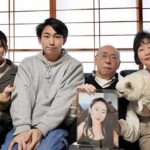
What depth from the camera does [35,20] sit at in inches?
146

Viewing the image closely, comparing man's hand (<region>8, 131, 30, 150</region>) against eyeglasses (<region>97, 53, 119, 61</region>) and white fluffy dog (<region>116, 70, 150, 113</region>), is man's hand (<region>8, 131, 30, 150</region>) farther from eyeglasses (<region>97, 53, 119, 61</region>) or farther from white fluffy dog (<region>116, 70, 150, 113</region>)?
eyeglasses (<region>97, 53, 119, 61</region>)

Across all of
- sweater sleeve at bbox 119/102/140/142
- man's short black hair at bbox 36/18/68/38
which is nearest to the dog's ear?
sweater sleeve at bbox 119/102/140/142

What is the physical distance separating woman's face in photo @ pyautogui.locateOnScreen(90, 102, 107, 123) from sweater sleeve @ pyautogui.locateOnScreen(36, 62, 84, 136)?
0.88ft

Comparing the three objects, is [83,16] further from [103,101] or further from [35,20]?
[103,101]

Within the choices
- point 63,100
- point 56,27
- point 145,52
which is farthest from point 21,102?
point 145,52

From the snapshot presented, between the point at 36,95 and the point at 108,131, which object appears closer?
the point at 108,131

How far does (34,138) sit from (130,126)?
1.59ft

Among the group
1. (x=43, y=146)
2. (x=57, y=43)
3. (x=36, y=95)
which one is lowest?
(x=43, y=146)

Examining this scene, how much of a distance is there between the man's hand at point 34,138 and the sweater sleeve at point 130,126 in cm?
41

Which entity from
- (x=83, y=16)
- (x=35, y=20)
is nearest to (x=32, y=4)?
(x=35, y=20)

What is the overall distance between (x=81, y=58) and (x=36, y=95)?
206 centimetres

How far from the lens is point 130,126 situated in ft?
4.65

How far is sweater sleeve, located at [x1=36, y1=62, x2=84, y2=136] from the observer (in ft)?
4.78

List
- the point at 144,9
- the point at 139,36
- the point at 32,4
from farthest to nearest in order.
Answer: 1. the point at 32,4
2. the point at 144,9
3. the point at 139,36
